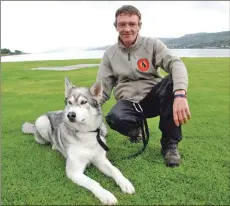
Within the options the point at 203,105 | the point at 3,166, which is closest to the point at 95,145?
the point at 3,166

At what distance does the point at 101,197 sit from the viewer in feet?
13.8

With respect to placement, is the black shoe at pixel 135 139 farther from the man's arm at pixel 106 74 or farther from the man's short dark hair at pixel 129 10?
the man's short dark hair at pixel 129 10

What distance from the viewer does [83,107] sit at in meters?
4.96

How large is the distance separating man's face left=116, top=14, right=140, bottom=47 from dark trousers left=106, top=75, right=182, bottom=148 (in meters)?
0.93

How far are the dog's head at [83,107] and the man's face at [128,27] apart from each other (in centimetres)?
118

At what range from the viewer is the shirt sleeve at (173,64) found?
526 centimetres

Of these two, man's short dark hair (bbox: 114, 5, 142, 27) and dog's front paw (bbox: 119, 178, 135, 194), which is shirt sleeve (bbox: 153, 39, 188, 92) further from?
dog's front paw (bbox: 119, 178, 135, 194)

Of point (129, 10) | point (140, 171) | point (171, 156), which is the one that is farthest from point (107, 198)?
point (129, 10)

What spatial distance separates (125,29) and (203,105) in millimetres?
5271

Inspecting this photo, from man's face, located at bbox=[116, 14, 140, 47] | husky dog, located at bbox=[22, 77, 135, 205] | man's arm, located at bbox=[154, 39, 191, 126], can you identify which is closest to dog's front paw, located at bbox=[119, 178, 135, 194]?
husky dog, located at bbox=[22, 77, 135, 205]

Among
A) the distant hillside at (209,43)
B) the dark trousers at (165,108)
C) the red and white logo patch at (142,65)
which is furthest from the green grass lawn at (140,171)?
the distant hillside at (209,43)

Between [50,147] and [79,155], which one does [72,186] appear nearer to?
[79,155]

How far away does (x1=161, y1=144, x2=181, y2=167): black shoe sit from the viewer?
538 cm

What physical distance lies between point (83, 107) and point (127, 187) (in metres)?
1.31
